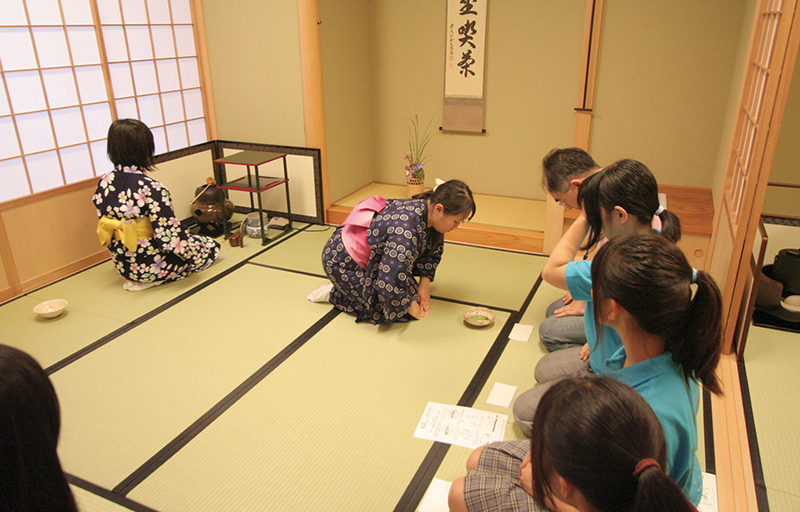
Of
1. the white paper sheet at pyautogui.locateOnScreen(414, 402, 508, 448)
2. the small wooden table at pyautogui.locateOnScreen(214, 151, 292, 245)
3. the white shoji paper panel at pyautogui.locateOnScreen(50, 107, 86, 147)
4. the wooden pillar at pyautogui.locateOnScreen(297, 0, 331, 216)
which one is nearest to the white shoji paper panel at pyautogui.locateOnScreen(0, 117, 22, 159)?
the white shoji paper panel at pyautogui.locateOnScreen(50, 107, 86, 147)

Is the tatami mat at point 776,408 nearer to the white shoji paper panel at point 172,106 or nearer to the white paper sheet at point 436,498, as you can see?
the white paper sheet at point 436,498

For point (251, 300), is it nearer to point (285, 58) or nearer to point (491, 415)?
point (491, 415)

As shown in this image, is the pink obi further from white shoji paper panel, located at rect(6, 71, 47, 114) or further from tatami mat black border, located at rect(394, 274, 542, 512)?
white shoji paper panel, located at rect(6, 71, 47, 114)

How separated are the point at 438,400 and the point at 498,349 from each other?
0.54 metres

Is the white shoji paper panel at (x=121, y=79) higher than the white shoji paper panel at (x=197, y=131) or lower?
higher

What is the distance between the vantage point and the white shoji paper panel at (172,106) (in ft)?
14.8

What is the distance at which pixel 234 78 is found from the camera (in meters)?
4.70

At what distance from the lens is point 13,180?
353 centimetres

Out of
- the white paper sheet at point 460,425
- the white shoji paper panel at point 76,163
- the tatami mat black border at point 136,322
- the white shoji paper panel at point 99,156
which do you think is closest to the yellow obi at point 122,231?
the tatami mat black border at point 136,322

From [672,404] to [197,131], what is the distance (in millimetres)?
4461

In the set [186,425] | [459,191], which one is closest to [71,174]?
[186,425]

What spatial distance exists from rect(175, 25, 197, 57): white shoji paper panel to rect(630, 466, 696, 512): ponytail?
4.68 m

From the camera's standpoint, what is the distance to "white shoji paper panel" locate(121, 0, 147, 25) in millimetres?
4084

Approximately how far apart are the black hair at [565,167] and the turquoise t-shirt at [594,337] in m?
0.71
